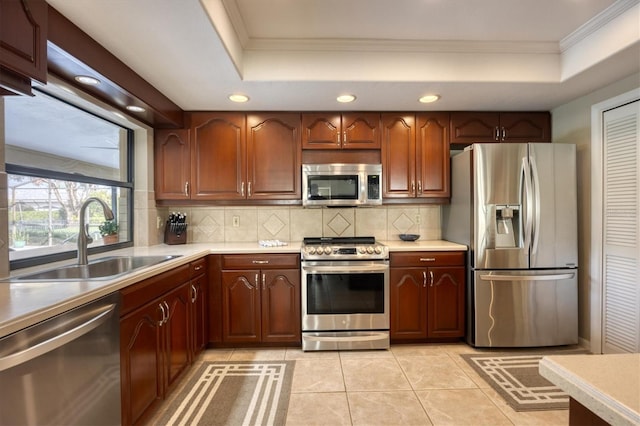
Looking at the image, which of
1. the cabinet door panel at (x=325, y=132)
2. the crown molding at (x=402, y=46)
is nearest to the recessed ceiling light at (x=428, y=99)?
the crown molding at (x=402, y=46)

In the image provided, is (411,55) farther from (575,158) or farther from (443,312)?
(443,312)

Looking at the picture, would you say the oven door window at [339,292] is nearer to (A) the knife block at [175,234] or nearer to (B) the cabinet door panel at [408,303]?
(B) the cabinet door panel at [408,303]

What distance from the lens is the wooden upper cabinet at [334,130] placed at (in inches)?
112

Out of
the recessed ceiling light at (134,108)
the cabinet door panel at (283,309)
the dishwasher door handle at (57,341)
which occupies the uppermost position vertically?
the recessed ceiling light at (134,108)

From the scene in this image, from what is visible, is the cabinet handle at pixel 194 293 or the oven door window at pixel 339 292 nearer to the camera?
the cabinet handle at pixel 194 293

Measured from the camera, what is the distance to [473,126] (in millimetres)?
2879

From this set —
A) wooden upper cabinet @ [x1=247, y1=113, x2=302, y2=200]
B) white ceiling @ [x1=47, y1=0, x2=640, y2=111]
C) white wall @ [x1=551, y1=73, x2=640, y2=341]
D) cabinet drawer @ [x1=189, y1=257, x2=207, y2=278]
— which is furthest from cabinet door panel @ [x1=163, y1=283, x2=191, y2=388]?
white wall @ [x1=551, y1=73, x2=640, y2=341]

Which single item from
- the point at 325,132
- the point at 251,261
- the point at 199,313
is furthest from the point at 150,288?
the point at 325,132

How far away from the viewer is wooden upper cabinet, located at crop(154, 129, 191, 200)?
2822 millimetres

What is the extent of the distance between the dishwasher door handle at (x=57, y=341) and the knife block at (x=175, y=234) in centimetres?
158

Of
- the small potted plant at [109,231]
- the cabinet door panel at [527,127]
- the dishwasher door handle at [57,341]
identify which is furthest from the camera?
the cabinet door panel at [527,127]

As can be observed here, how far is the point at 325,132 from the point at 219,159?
3.39 ft

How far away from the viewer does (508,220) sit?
2.48m

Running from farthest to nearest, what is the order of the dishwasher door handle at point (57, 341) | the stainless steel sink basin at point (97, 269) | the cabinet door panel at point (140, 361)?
the stainless steel sink basin at point (97, 269), the cabinet door panel at point (140, 361), the dishwasher door handle at point (57, 341)
